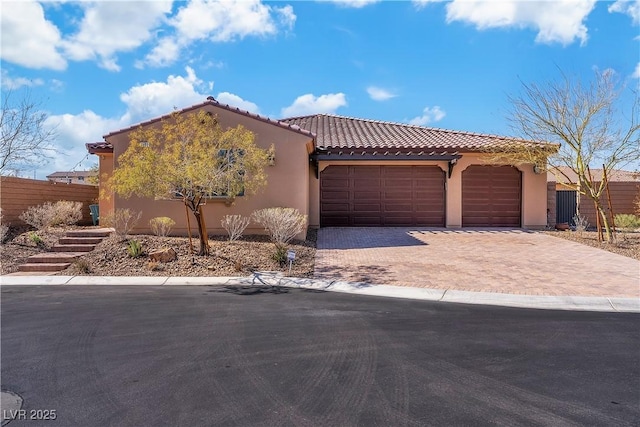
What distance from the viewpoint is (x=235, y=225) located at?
45.5 ft

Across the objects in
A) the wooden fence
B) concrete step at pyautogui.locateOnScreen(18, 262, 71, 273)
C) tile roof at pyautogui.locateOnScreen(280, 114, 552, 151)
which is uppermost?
tile roof at pyautogui.locateOnScreen(280, 114, 552, 151)

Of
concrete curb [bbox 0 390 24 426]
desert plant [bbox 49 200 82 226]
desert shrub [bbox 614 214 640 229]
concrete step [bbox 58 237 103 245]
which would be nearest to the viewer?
concrete curb [bbox 0 390 24 426]

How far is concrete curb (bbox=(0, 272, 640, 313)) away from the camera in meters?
8.28

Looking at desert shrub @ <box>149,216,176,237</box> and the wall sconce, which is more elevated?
the wall sconce

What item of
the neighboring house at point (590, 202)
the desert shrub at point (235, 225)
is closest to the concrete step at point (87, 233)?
the desert shrub at point (235, 225)

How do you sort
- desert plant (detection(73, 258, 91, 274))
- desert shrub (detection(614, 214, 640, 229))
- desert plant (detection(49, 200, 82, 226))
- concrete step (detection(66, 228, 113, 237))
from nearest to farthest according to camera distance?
desert plant (detection(73, 258, 91, 274)), concrete step (detection(66, 228, 113, 237)), desert plant (detection(49, 200, 82, 226)), desert shrub (detection(614, 214, 640, 229))

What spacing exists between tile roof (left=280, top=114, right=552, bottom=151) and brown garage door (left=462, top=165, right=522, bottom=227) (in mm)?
1297

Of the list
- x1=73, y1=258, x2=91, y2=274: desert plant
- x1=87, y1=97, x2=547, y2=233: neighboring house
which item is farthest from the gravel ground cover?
x1=87, y1=97, x2=547, y2=233: neighboring house

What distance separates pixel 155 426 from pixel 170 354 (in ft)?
5.60

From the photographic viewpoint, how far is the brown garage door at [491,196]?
18047 mm

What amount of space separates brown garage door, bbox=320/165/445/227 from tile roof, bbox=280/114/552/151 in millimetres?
1023

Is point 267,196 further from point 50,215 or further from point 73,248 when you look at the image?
point 50,215

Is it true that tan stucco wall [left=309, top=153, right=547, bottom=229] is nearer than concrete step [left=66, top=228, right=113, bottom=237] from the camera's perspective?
No

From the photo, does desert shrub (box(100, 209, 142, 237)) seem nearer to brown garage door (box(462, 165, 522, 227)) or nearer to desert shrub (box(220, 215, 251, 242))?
Answer: desert shrub (box(220, 215, 251, 242))
